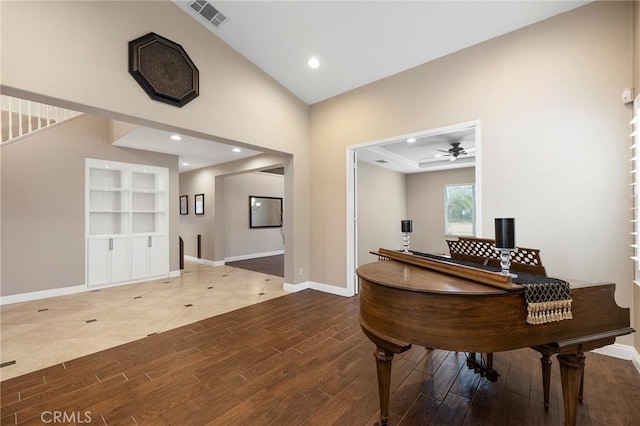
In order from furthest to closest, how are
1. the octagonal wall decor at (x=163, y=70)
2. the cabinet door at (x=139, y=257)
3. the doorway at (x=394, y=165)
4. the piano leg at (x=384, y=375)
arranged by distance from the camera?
the cabinet door at (x=139, y=257), the doorway at (x=394, y=165), the octagonal wall decor at (x=163, y=70), the piano leg at (x=384, y=375)

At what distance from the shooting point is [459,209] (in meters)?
7.63

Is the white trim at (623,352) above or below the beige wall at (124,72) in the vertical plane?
below

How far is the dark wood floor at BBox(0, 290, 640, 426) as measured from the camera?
1.74 metres

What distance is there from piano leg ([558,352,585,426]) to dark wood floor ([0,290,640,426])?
391 millimetres

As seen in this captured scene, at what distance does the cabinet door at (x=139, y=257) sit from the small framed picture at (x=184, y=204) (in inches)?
113

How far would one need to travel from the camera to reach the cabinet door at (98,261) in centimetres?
479

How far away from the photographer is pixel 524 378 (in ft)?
7.03

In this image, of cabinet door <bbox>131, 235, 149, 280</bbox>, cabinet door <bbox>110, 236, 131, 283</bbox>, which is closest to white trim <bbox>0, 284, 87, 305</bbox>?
cabinet door <bbox>110, 236, 131, 283</bbox>

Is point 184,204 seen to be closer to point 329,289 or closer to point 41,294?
point 41,294

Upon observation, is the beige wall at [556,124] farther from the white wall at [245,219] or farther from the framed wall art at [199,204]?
the framed wall art at [199,204]

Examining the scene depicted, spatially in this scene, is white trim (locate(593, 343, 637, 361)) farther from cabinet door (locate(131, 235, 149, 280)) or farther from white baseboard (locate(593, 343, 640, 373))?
cabinet door (locate(131, 235, 149, 280))

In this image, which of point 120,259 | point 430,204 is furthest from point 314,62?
point 430,204

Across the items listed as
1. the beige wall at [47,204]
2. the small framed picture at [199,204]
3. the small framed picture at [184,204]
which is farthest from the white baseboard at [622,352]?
the small framed picture at [184,204]

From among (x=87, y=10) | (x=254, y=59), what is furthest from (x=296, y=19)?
(x=87, y=10)
